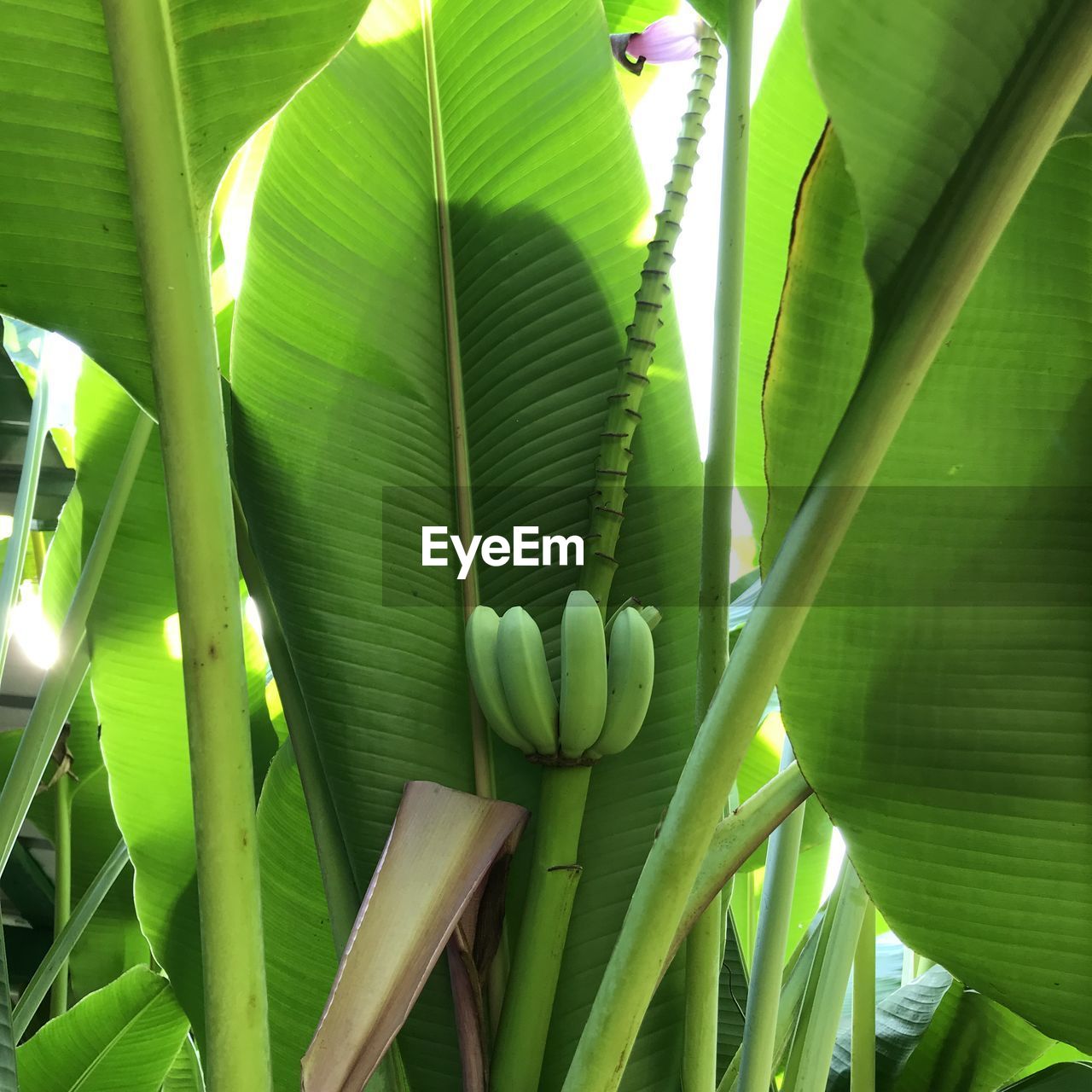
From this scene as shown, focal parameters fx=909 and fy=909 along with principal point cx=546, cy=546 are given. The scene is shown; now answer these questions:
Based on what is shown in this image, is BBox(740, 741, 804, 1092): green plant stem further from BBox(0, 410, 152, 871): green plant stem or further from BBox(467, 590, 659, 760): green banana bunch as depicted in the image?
→ BBox(0, 410, 152, 871): green plant stem

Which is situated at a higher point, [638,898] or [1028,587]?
[1028,587]

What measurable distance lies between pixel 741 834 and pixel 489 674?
0.41ft

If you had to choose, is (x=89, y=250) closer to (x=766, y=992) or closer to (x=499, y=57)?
(x=499, y=57)

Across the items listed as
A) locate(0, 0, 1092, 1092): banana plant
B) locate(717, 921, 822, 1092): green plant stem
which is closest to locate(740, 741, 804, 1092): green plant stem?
locate(0, 0, 1092, 1092): banana plant

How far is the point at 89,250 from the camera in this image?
1.08 feet

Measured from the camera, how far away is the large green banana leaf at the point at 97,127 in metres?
0.29

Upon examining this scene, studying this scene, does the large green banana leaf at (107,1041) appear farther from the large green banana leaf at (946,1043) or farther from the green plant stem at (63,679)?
the large green banana leaf at (946,1043)

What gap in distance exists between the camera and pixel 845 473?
0.27 meters

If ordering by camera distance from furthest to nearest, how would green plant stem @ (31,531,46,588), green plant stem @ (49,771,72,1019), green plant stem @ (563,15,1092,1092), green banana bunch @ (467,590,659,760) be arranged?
green plant stem @ (31,531,46,588), green plant stem @ (49,771,72,1019), green banana bunch @ (467,590,659,760), green plant stem @ (563,15,1092,1092)

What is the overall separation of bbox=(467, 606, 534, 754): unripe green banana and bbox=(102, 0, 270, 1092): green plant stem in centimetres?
12

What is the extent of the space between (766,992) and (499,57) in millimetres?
472

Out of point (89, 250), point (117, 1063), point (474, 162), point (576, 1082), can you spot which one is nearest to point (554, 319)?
point (474, 162)

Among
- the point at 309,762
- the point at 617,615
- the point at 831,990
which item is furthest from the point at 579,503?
the point at 831,990

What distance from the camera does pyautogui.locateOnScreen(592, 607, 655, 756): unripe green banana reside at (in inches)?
14.7
